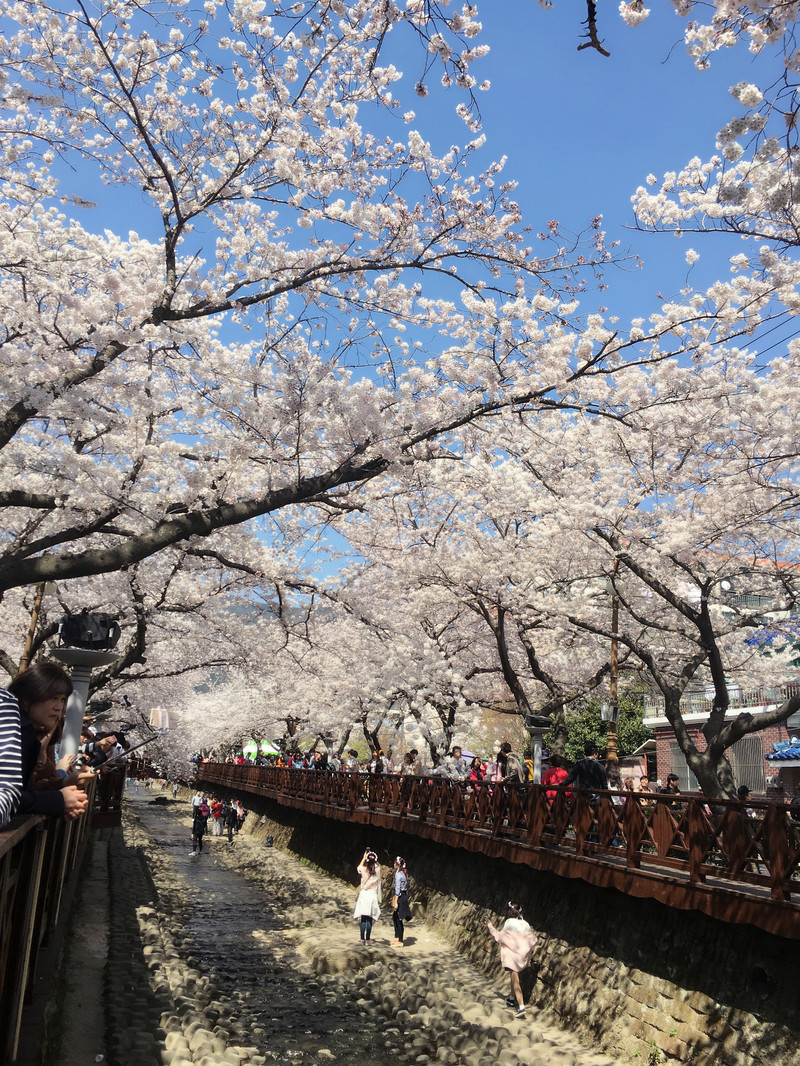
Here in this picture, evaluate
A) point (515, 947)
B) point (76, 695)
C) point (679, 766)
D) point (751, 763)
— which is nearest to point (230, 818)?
point (679, 766)

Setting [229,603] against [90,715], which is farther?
[229,603]

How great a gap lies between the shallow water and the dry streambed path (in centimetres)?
3

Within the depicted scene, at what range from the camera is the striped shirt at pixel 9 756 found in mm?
2670

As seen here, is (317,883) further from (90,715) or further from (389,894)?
(90,715)

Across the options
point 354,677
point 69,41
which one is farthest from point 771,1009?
point 354,677

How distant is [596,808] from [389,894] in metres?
9.62

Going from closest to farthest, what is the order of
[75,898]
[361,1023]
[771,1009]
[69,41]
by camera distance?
[69,41], [771,1009], [361,1023], [75,898]

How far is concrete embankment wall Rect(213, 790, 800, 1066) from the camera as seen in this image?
307 inches

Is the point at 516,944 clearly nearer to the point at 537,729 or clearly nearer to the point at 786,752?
the point at 537,729

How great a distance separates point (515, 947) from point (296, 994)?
12.0 ft

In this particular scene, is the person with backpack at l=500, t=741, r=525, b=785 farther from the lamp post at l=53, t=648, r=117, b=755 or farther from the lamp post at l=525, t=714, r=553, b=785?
the lamp post at l=53, t=648, r=117, b=755

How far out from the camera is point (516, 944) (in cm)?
1159

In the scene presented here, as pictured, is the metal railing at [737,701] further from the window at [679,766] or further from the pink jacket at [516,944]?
the pink jacket at [516,944]

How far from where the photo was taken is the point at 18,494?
789 cm
